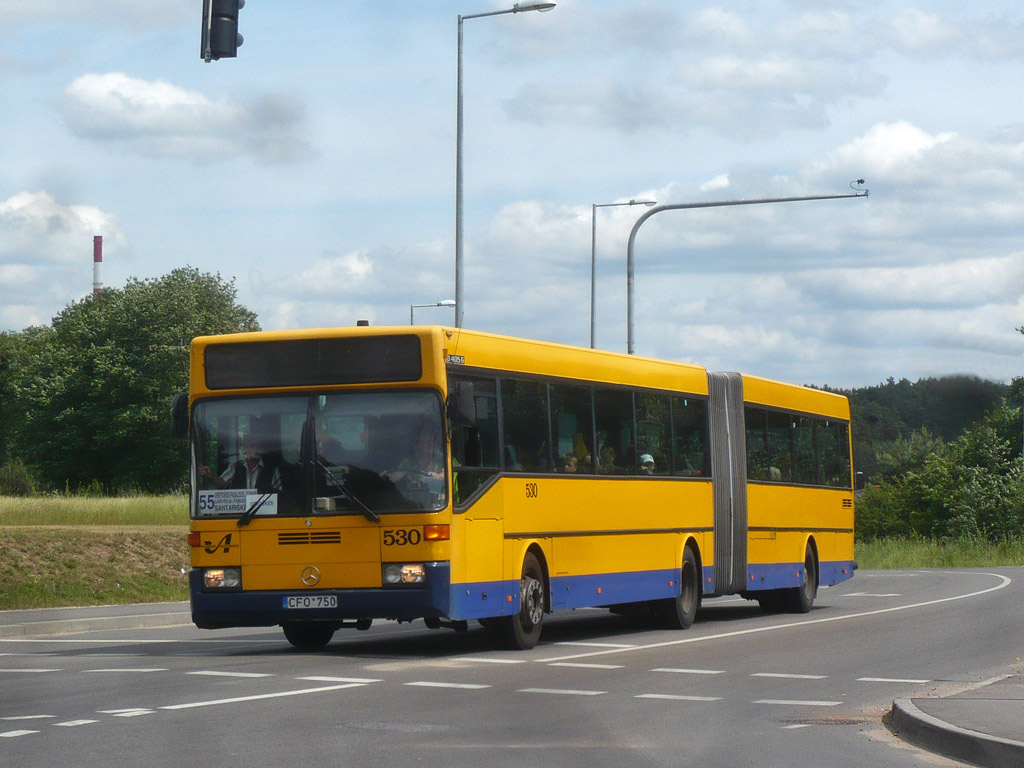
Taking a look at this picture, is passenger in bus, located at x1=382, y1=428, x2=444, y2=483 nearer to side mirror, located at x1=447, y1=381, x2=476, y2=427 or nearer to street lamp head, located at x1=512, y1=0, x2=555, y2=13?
side mirror, located at x1=447, y1=381, x2=476, y2=427

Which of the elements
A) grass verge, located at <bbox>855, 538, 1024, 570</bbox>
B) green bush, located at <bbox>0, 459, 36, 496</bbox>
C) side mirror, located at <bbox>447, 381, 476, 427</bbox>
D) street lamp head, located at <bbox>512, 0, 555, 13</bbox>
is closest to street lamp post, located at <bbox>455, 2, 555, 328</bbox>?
street lamp head, located at <bbox>512, 0, 555, 13</bbox>

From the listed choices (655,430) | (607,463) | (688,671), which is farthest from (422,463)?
(655,430)

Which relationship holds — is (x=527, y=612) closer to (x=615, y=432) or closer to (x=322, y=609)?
(x=322, y=609)

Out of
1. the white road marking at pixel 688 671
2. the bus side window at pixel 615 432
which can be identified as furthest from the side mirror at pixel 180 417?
the white road marking at pixel 688 671

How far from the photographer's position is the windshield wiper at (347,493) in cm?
1522

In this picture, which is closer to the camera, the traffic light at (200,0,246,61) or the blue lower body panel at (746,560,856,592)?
the traffic light at (200,0,246,61)

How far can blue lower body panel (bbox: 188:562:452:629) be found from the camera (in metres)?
15.1

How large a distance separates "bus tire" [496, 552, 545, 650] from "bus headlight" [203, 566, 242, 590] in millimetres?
2683

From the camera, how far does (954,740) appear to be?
9.55 meters

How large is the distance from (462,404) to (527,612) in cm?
254

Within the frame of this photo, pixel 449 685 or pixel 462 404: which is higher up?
pixel 462 404

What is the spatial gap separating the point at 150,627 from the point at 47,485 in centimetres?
6471

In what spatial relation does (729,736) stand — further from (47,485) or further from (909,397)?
(47,485)

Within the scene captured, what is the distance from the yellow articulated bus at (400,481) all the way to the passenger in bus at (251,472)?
13mm
